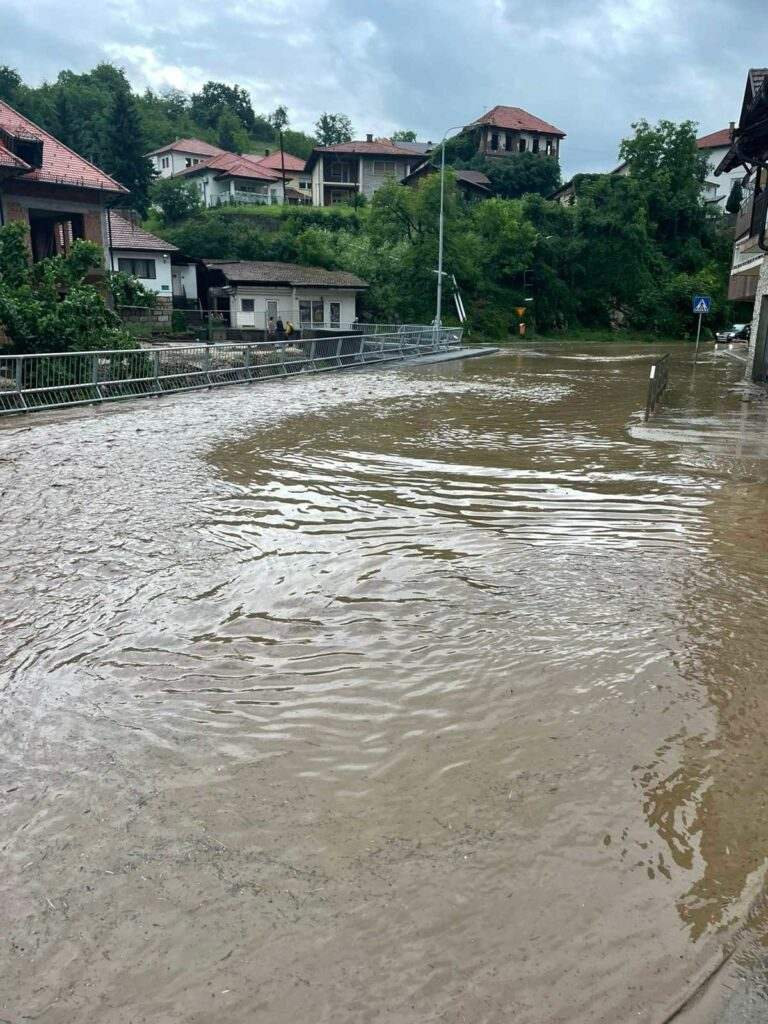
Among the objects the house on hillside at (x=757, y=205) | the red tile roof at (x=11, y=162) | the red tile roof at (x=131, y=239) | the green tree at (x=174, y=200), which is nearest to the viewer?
the house on hillside at (x=757, y=205)

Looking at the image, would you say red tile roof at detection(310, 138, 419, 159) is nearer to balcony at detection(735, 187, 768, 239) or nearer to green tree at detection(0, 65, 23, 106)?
green tree at detection(0, 65, 23, 106)

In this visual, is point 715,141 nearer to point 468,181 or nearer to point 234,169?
point 468,181

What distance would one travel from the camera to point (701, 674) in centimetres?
504

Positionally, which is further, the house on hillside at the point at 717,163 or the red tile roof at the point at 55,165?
the house on hillside at the point at 717,163

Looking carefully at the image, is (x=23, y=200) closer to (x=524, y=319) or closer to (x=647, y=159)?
(x=524, y=319)

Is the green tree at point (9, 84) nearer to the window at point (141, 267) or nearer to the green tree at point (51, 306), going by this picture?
the window at point (141, 267)

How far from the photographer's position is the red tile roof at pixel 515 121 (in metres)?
96.0

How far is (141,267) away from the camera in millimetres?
53438

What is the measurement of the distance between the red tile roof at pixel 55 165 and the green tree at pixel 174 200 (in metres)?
41.3

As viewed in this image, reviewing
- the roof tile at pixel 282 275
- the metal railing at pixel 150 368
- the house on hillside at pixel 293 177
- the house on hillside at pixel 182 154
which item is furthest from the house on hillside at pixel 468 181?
the metal railing at pixel 150 368

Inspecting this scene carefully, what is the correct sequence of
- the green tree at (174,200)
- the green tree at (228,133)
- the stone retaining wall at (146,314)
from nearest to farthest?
the stone retaining wall at (146,314) < the green tree at (174,200) < the green tree at (228,133)

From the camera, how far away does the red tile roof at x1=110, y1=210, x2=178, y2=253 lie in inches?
2068

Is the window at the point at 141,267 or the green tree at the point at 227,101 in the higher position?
the green tree at the point at 227,101

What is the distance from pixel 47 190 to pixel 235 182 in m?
63.3
